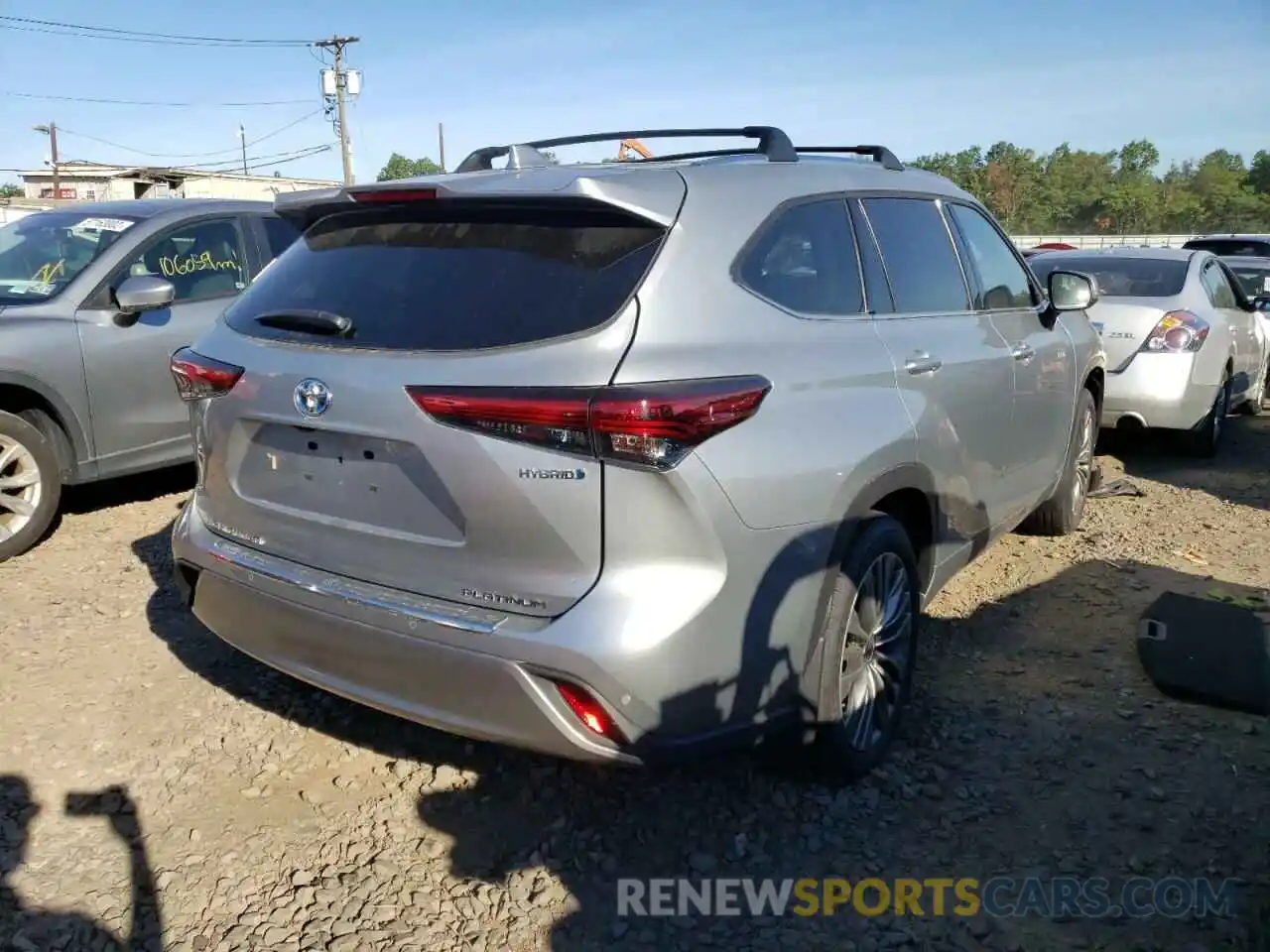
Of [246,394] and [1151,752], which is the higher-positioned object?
[246,394]

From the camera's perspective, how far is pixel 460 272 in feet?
8.71

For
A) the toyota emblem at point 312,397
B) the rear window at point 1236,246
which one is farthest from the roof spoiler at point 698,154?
the rear window at point 1236,246

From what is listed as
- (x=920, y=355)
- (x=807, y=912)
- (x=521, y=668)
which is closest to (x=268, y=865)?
(x=521, y=668)

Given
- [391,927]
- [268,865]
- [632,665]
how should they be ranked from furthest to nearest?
[268,865], [391,927], [632,665]

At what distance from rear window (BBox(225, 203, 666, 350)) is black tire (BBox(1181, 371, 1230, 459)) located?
6.23m

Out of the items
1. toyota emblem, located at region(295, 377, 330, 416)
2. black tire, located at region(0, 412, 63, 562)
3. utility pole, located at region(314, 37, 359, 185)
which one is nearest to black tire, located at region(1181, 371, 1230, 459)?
toyota emblem, located at region(295, 377, 330, 416)

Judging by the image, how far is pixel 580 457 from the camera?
2322 mm

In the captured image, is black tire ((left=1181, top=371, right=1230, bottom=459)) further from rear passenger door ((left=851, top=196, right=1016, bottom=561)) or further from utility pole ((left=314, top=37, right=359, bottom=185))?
utility pole ((left=314, top=37, right=359, bottom=185))

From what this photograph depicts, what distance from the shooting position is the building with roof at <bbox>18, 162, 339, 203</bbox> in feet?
105

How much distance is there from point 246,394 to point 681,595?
4.39ft


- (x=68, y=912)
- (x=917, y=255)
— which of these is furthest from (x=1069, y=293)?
(x=68, y=912)

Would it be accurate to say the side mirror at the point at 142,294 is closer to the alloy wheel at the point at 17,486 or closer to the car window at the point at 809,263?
the alloy wheel at the point at 17,486

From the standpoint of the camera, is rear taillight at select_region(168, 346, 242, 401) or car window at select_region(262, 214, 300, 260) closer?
rear taillight at select_region(168, 346, 242, 401)

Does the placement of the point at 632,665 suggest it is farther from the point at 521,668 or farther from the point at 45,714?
the point at 45,714
